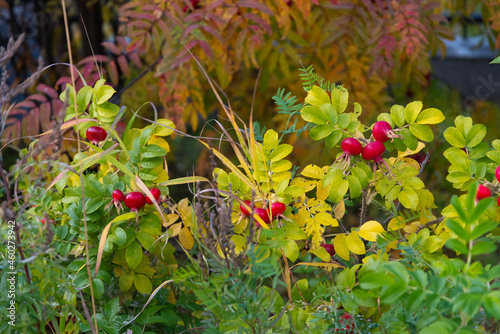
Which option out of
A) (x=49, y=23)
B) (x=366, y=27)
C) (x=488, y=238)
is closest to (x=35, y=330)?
(x=488, y=238)

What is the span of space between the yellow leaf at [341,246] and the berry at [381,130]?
0.52 feet

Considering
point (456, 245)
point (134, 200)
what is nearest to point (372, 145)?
point (456, 245)

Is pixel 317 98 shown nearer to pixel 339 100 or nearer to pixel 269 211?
pixel 339 100

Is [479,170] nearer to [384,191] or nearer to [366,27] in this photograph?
[384,191]

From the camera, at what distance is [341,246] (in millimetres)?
721

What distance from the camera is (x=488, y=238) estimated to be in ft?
2.08

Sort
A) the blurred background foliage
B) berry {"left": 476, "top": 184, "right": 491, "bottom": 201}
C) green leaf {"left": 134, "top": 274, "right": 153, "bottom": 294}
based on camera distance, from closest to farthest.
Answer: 1. berry {"left": 476, "top": 184, "right": 491, "bottom": 201}
2. green leaf {"left": 134, "top": 274, "right": 153, "bottom": 294}
3. the blurred background foliage

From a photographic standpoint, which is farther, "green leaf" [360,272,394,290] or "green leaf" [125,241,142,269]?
"green leaf" [125,241,142,269]

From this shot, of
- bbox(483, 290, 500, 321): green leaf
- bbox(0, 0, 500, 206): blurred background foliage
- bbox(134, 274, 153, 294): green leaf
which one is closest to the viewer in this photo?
bbox(483, 290, 500, 321): green leaf

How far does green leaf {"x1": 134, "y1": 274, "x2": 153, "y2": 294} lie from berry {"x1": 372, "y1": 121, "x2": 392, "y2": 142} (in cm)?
42

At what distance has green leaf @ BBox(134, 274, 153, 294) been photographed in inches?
28.9

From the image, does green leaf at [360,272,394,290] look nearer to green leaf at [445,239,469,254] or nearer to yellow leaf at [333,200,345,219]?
green leaf at [445,239,469,254]

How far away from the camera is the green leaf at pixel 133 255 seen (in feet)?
2.31

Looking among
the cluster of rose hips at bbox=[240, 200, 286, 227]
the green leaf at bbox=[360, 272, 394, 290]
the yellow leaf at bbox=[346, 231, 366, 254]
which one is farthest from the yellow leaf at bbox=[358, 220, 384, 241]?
the green leaf at bbox=[360, 272, 394, 290]
